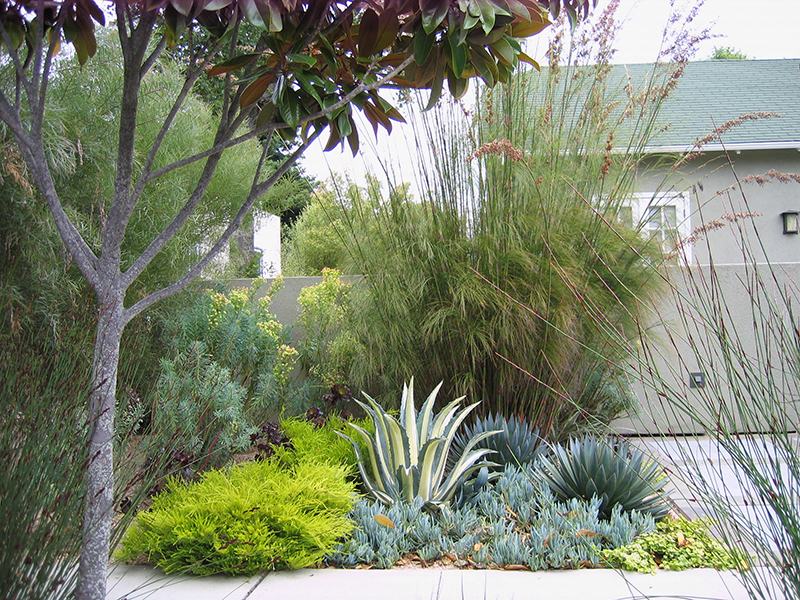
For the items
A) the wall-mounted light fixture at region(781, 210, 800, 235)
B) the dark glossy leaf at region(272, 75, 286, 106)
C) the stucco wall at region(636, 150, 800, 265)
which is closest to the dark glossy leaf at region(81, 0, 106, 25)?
the dark glossy leaf at region(272, 75, 286, 106)

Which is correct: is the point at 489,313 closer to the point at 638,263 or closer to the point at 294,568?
the point at 638,263

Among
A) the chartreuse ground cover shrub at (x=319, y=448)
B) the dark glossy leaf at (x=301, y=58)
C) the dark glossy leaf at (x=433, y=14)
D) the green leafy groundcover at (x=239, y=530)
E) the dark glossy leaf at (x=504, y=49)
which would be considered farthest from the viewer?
the chartreuse ground cover shrub at (x=319, y=448)

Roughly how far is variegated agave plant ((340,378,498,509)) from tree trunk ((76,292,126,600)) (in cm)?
137

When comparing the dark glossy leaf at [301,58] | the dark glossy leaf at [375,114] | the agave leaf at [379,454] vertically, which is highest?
the dark glossy leaf at [301,58]

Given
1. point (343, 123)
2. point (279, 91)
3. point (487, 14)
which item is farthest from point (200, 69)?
point (487, 14)

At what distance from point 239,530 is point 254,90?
1.68 meters

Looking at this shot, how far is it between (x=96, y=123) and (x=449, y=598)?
139 inches

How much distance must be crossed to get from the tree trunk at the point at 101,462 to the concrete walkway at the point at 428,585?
0.37 meters

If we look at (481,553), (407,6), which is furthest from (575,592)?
(407,6)

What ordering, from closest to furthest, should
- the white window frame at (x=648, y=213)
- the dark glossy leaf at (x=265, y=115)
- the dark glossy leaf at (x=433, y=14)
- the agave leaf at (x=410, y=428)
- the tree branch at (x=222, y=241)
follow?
the dark glossy leaf at (x=433, y=14) < the tree branch at (x=222, y=241) < the dark glossy leaf at (x=265, y=115) < the agave leaf at (x=410, y=428) < the white window frame at (x=648, y=213)

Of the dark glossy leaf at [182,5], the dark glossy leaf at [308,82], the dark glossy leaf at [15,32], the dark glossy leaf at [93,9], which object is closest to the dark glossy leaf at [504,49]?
the dark glossy leaf at [308,82]

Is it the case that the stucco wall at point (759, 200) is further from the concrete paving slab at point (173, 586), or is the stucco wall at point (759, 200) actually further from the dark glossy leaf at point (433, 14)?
the concrete paving slab at point (173, 586)

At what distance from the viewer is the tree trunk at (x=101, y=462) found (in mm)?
1750

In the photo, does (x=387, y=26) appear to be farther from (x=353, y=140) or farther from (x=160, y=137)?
(x=160, y=137)
